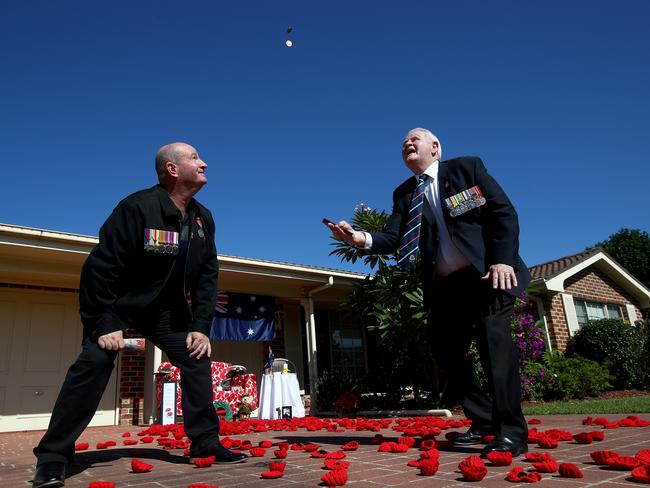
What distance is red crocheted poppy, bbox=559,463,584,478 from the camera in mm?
1640

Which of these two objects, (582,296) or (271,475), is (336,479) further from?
(582,296)

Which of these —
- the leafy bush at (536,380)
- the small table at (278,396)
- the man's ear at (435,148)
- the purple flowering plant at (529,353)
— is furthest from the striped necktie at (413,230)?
the leafy bush at (536,380)

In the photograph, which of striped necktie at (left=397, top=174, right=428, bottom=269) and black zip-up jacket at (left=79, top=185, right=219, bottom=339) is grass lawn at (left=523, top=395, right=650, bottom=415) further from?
black zip-up jacket at (left=79, top=185, right=219, bottom=339)

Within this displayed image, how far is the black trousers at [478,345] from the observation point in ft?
7.75

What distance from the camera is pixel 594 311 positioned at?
14320 millimetres

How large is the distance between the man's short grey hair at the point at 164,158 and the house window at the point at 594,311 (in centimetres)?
1370

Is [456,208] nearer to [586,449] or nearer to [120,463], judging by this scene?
[586,449]

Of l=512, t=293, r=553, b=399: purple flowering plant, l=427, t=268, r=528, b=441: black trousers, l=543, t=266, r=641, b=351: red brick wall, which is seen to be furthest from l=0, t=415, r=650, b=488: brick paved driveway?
l=543, t=266, r=641, b=351: red brick wall

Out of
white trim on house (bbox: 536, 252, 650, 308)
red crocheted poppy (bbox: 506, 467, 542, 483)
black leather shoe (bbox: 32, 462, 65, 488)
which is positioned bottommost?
red crocheted poppy (bbox: 506, 467, 542, 483)

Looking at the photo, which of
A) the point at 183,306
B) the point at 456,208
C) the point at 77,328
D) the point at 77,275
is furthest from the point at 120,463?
the point at 77,328

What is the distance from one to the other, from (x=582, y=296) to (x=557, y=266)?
1.12 meters

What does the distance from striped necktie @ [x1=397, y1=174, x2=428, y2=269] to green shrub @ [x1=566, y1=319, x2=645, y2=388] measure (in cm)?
1100

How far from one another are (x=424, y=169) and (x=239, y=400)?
5991 millimetres

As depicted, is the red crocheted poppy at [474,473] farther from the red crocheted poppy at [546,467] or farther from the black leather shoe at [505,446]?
the black leather shoe at [505,446]
